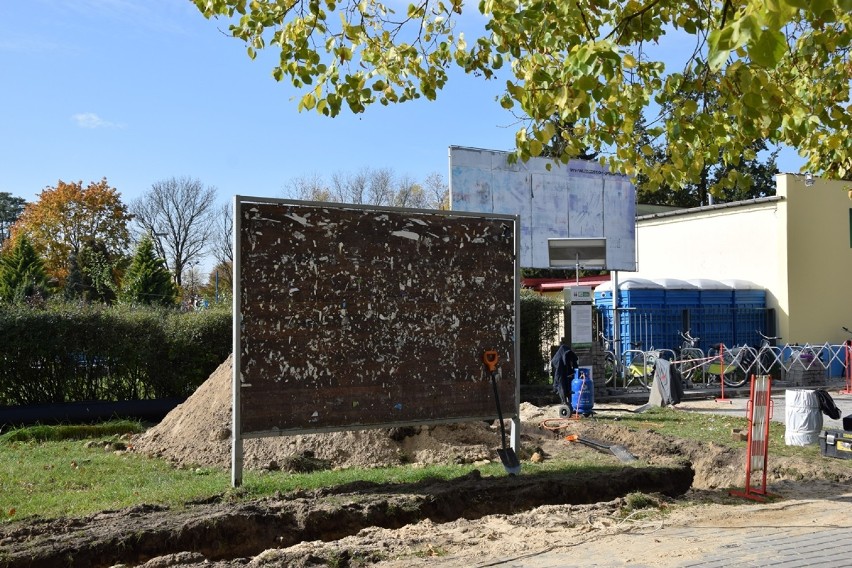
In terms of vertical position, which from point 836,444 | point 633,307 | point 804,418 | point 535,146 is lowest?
point 836,444

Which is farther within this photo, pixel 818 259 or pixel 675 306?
pixel 818 259

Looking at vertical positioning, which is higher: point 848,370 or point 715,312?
point 715,312

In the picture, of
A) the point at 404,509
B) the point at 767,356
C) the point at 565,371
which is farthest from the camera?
the point at 767,356

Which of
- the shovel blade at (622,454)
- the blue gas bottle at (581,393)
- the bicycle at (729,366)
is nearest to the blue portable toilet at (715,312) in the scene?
the bicycle at (729,366)

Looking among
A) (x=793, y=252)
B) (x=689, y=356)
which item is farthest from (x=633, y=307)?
(x=793, y=252)

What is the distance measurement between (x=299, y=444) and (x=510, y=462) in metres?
2.82

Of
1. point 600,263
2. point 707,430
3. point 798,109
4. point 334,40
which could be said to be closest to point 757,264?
point 600,263

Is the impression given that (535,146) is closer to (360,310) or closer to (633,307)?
(360,310)

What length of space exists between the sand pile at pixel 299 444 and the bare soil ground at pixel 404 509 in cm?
2

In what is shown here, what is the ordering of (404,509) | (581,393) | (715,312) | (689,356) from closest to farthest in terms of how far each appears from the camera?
(404,509) → (581,393) → (689,356) → (715,312)

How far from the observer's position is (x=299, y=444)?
418 inches

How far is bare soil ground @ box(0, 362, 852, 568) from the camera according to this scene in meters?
6.49

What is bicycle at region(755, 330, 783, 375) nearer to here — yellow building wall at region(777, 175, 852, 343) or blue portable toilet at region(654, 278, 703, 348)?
yellow building wall at region(777, 175, 852, 343)

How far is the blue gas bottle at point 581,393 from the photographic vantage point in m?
15.7
